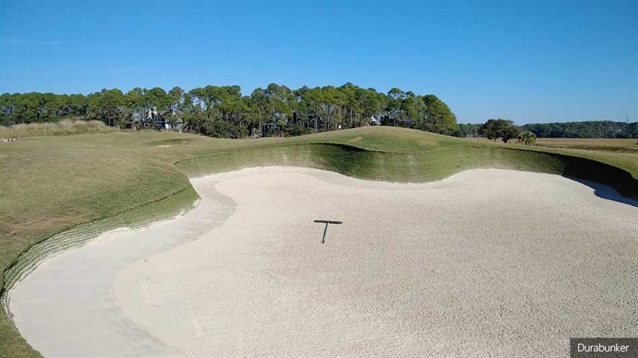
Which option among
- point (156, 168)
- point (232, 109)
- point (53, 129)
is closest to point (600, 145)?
point (232, 109)

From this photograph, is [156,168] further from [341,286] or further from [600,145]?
[600,145]

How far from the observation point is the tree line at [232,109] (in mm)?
80938

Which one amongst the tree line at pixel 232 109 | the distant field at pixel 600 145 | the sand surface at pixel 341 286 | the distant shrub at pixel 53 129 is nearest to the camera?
the sand surface at pixel 341 286

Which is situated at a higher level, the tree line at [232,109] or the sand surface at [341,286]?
the tree line at [232,109]

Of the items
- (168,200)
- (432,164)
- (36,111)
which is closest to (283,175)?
(432,164)

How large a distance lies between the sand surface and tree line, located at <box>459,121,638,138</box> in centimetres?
11299

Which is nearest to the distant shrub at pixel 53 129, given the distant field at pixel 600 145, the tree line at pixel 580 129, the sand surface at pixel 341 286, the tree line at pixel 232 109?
the tree line at pixel 232 109

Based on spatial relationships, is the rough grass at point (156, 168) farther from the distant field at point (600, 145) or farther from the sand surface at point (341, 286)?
the distant field at point (600, 145)

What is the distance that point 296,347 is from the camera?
8922 millimetres

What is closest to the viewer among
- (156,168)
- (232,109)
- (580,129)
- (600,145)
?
(156,168)

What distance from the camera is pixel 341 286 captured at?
12.2m

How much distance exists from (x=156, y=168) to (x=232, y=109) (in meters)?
56.4

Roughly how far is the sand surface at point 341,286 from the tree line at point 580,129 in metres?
113

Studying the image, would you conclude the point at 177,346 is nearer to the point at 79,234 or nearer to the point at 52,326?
the point at 52,326
